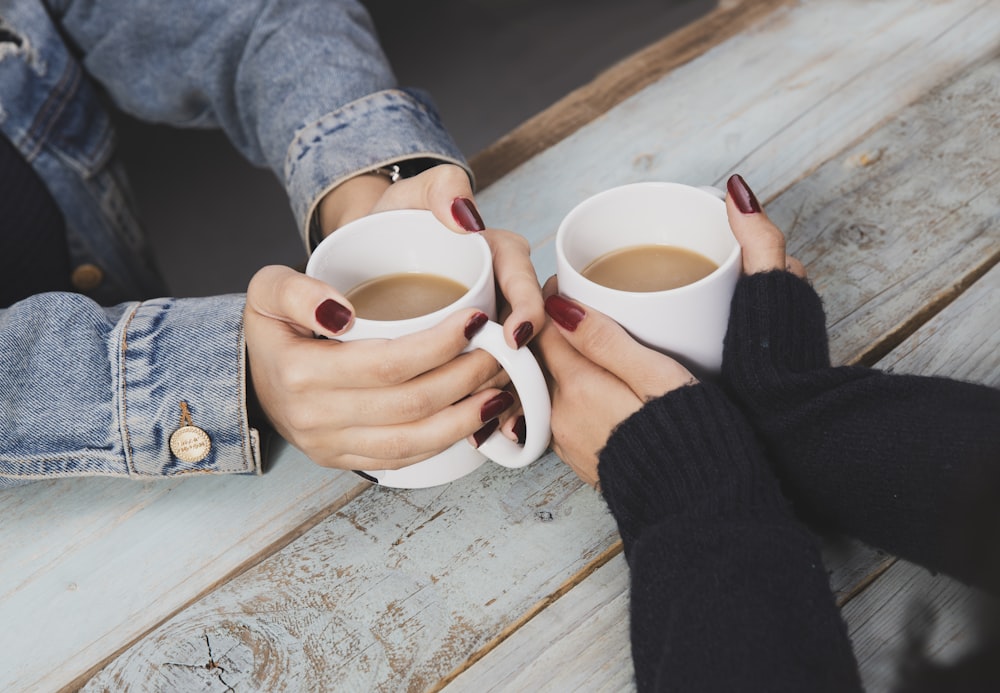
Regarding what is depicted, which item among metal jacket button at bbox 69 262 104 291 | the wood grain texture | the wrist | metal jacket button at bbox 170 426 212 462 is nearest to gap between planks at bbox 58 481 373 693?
metal jacket button at bbox 170 426 212 462

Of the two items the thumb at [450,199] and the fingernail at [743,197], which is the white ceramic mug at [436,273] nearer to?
the thumb at [450,199]

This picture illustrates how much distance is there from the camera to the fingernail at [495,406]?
2.19 feet

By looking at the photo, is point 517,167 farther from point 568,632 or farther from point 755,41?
point 568,632

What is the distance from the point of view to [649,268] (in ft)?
2.47

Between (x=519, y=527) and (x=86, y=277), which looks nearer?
(x=519, y=527)

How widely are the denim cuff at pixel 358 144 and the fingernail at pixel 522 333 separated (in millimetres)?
335

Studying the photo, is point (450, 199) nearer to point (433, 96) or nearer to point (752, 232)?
point (752, 232)

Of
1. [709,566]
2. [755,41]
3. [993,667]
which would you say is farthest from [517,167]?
[993,667]

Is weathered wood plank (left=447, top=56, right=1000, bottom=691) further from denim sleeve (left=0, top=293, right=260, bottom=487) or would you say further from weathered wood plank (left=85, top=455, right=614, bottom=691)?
denim sleeve (left=0, top=293, right=260, bottom=487)

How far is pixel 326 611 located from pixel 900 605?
417 millimetres

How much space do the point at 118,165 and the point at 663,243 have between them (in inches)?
36.2

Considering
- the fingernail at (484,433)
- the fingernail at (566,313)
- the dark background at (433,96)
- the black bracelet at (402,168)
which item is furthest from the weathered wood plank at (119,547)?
the dark background at (433,96)

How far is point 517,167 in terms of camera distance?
41.4 inches

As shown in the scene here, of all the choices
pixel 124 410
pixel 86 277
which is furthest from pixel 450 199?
pixel 86 277
